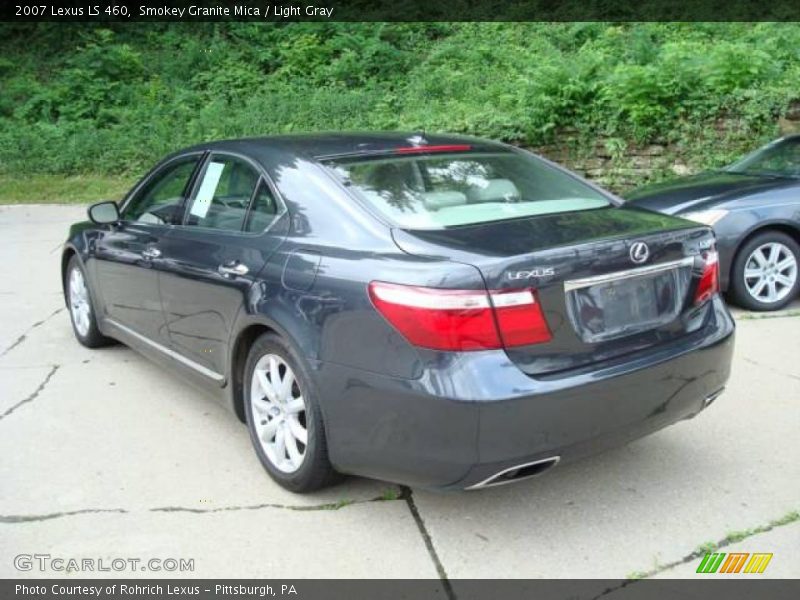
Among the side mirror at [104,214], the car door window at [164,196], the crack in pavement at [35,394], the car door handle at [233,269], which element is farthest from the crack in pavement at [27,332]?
the car door handle at [233,269]

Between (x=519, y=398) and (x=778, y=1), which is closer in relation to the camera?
(x=519, y=398)

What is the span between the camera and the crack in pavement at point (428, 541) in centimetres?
281

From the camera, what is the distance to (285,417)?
135 inches

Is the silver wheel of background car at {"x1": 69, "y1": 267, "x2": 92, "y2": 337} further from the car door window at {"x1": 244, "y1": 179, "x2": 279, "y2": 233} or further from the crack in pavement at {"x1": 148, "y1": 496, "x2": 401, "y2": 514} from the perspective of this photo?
the crack in pavement at {"x1": 148, "y1": 496, "x2": 401, "y2": 514}

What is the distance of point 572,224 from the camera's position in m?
3.24


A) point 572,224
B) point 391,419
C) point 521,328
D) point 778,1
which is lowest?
point 391,419

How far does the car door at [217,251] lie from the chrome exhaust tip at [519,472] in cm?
137

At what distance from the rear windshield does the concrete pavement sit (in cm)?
121

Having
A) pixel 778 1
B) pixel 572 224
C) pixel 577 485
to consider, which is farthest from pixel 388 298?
pixel 778 1

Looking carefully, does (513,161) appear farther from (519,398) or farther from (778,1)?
(778,1)

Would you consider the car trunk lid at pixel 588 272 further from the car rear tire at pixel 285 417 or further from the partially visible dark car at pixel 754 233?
the partially visible dark car at pixel 754 233

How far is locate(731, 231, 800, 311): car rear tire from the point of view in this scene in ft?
20.6

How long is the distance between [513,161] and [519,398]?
168cm

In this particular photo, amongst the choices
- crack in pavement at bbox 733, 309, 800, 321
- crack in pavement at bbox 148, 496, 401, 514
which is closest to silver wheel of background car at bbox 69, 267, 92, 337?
crack in pavement at bbox 148, 496, 401, 514
